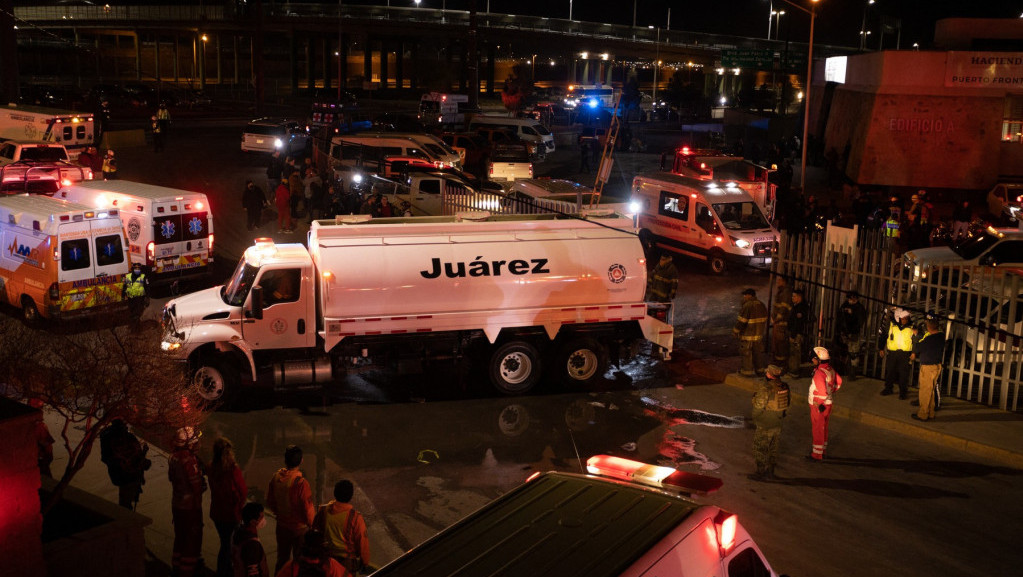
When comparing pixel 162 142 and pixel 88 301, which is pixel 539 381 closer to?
pixel 88 301

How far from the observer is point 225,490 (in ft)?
27.7

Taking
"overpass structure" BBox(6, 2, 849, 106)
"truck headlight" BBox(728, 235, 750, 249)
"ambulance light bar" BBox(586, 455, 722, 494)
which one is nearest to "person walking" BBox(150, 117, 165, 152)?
"truck headlight" BBox(728, 235, 750, 249)

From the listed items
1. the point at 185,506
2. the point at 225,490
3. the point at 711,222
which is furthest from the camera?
the point at 711,222

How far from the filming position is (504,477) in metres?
11.4

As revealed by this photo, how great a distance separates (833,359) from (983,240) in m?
4.09

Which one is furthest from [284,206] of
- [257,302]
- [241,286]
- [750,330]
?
[750,330]

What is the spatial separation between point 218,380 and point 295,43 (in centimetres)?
8518

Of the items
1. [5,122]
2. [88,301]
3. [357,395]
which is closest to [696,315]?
[357,395]

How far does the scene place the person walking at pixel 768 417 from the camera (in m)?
10.8

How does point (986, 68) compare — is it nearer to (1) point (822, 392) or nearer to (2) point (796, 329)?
(2) point (796, 329)

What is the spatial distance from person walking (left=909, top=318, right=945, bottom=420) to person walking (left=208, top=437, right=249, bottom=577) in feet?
30.0

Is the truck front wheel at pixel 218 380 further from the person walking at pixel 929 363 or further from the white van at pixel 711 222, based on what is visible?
the white van at pixel 711 222

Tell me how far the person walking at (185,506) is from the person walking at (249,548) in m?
1.27

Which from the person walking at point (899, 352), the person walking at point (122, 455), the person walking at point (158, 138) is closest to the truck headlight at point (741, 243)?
the person walking at point (899, 352)
